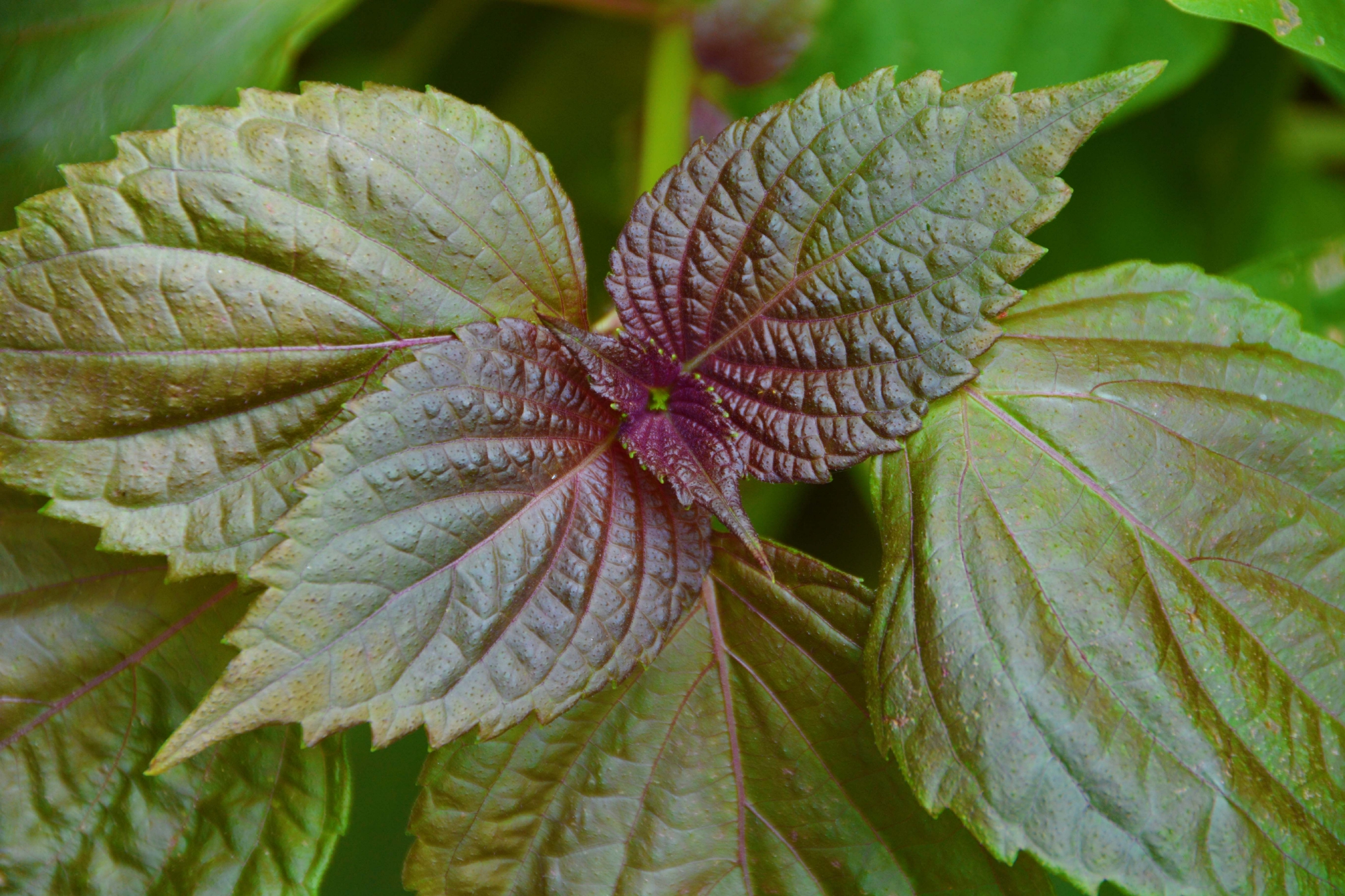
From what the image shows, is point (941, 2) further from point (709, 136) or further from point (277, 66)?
point (277, 66)

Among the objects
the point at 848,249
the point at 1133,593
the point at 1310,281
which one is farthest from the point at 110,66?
the point at 1310,281

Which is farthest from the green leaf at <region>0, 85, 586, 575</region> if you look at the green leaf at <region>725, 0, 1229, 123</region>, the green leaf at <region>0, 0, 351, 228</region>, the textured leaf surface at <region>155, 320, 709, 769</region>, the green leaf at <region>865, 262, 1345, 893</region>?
the green leaf at <region>725, 0, 1229, 123</region>

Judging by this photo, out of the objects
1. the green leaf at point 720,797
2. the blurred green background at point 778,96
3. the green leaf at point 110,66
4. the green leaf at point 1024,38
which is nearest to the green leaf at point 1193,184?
the blurred green background at point 778,96

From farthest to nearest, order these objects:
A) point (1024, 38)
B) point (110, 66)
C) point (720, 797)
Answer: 1. point (1024, 38)
2. point (110, 66)
3. point (720, 797)

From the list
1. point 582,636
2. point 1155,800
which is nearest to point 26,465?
point 582,636

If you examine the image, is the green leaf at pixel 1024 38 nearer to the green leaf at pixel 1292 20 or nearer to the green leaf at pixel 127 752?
the green leaf at pixel 1292 20

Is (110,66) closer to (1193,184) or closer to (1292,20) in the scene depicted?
(1292,20)
